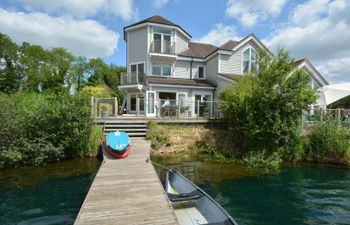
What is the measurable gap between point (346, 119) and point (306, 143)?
3.15 metres

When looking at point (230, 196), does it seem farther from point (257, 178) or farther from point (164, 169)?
point (164, 169)

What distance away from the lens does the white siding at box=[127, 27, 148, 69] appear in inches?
843

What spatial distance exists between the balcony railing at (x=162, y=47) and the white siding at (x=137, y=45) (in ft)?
2.64

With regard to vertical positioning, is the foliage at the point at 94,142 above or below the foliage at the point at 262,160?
above

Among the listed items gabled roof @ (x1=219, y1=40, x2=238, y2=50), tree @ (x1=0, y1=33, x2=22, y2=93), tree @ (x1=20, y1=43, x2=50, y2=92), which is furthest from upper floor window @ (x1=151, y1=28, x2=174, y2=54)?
tree @ (x1=0, y1=33, x2=22, y2=93)

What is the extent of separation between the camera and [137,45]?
2198 cm

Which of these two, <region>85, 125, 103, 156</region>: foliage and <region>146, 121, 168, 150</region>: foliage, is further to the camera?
<region>146, 121, 168, 150</region>: foliage

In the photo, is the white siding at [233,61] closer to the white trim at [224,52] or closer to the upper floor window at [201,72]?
the white trim at [224,52]

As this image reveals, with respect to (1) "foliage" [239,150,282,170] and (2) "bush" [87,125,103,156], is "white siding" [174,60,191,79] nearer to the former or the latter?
(2) "bush" [87,125,103,156]

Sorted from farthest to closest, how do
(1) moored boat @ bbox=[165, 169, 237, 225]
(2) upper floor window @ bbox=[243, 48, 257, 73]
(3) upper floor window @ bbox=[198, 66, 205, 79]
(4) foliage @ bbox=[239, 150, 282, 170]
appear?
1. (3) upper floor window @ bbox=[198, 66, 205, 79]
2. (2) upper floor window @ bbox=[243, 48, 257, 73]
3. (4) foliage @ bbox=[239, 150, 282, 170]
4. (1) moored boat @ bbox=[165, 169, 237, 225]

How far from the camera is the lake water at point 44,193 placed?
5.72 metres

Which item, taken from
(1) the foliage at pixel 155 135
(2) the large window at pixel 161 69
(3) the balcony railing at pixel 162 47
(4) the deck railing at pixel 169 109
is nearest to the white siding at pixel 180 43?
(3) the balcony railing at pixel 162 47

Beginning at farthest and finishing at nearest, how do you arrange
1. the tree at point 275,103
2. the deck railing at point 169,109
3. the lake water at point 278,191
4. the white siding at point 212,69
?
1. the white siding at point 212,69
2. the deck railing at point 169,109
3. the tree at point 275,103
4. the lake water at point 278,191

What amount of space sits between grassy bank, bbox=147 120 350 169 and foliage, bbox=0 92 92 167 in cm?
399
